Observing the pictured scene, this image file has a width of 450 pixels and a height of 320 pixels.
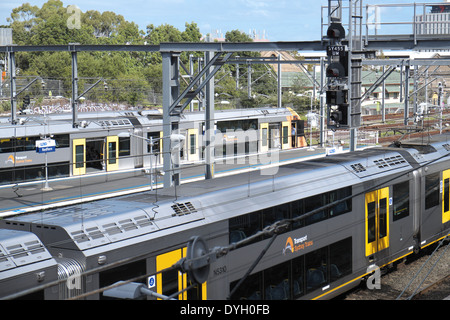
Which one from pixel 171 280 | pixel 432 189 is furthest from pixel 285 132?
pixel 171 280

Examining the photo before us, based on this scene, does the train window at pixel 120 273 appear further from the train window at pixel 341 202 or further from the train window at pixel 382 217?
the train window at pixel 382 217

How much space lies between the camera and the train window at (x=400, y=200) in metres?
14.8

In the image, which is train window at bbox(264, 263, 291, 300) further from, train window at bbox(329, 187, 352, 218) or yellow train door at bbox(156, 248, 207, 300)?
train window at bbox(329, 187, 352, 218)

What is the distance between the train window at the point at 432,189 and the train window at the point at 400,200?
1190 mm

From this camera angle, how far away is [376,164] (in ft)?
47.9

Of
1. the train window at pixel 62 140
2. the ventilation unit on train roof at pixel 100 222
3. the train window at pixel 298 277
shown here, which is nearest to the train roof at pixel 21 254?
the ventilation unit on train roof at pixel 100 222

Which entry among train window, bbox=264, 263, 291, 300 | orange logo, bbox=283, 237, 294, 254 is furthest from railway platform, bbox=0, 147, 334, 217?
train window, bbox=264, 263, 291, 300

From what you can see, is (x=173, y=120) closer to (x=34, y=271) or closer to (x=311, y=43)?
A: (x=311, y=43)

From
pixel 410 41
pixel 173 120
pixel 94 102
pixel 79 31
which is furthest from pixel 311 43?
pixel 79 31

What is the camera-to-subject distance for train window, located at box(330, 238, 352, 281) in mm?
12594

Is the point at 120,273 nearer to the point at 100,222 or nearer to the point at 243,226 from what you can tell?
the point at 100,222

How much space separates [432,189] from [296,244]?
6.53 metres
